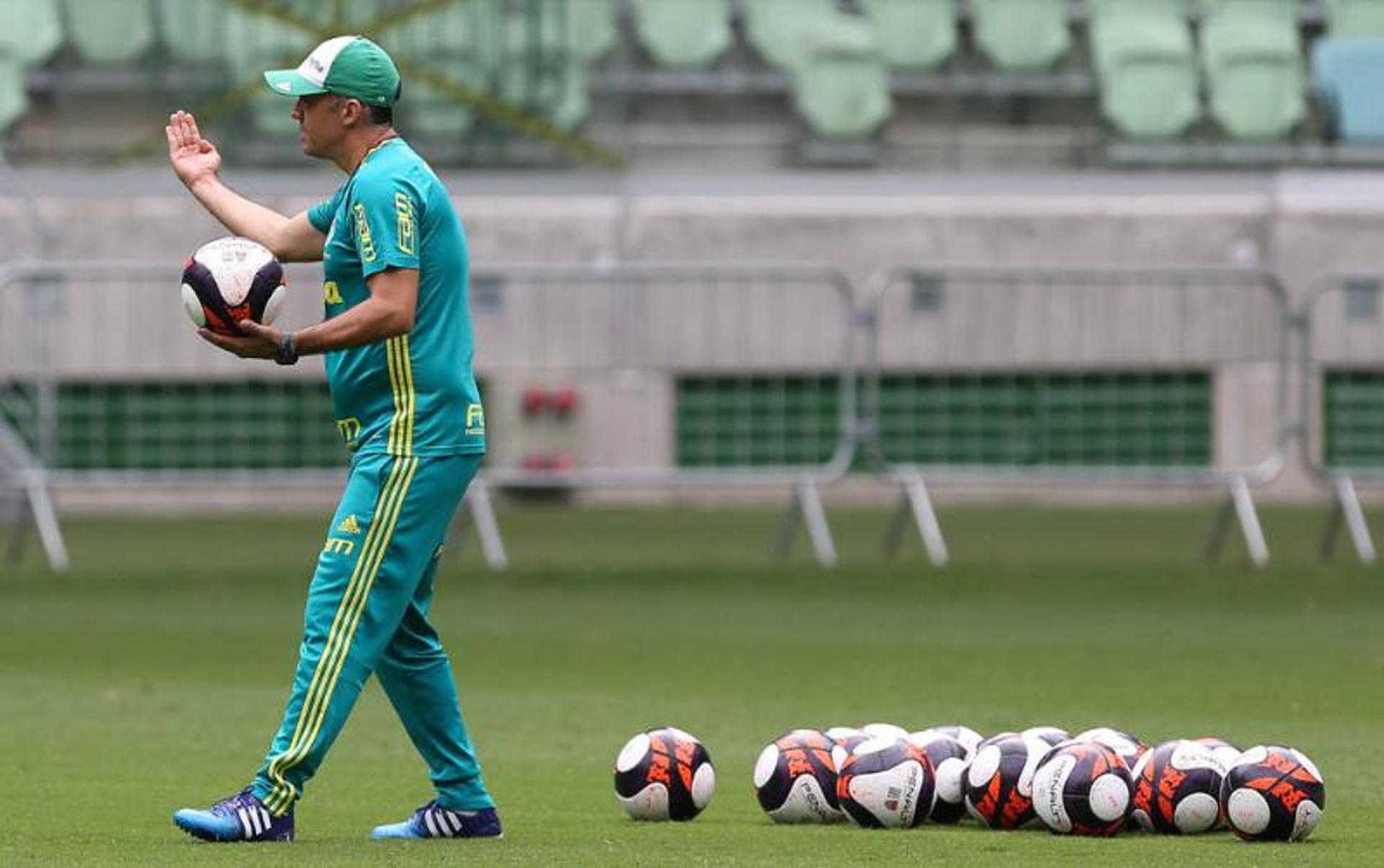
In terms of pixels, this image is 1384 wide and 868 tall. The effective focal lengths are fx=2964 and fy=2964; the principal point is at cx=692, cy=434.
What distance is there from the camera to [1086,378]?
1920 cm

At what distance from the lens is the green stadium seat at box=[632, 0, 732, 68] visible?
24.8 meters

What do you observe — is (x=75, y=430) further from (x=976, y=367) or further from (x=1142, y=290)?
(x=1142, y=290)

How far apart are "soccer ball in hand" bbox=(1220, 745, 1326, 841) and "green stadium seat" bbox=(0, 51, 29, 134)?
17.7 meters

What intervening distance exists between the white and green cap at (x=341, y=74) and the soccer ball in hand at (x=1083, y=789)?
258 centimetres

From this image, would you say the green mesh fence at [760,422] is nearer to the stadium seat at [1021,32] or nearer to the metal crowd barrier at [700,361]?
the metal crowd barrier at [700,361]

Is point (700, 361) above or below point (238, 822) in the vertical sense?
below

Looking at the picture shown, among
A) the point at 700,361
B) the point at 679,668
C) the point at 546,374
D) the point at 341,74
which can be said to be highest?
the point at 341,74

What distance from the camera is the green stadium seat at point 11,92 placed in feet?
78.2

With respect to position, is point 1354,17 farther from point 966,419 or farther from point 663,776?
point 663,776

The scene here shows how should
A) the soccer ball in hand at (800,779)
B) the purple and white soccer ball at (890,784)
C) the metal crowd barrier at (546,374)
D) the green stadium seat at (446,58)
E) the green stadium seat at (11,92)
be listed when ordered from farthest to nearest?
the green stadium seat at (11,92)
the green stadium seat at (446,58)
the metal crowd barrier at (546,374)
the soccer ball in hand at (800,779)
the purple and white soccer ball at (890,784)

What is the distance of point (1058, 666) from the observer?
13.8m

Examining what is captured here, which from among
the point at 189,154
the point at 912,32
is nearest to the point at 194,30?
the point at 912,32

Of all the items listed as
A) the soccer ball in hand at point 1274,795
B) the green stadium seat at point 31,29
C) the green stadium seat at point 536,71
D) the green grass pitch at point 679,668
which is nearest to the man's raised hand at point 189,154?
the green grass pitch at point 679,668

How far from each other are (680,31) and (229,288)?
1718cm
